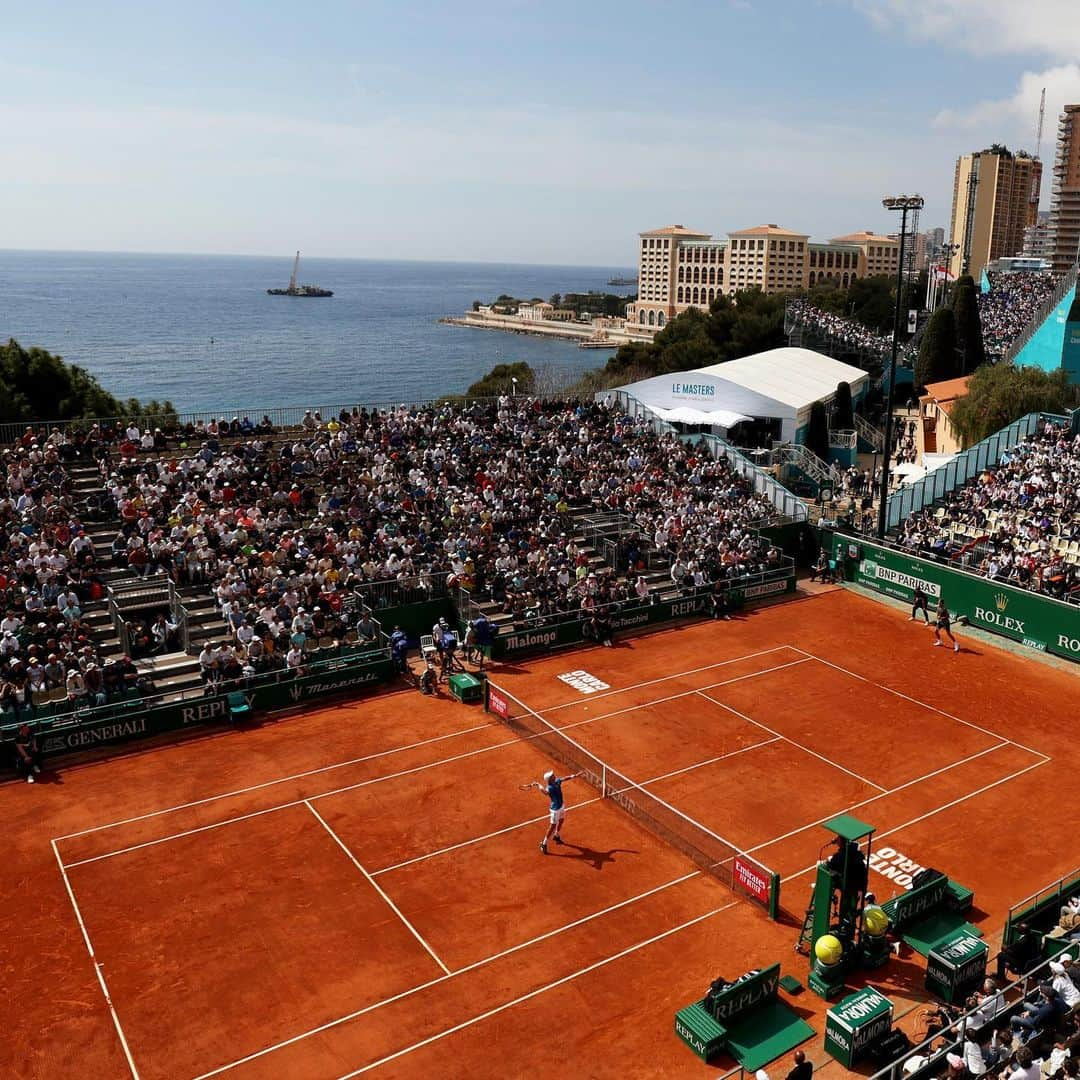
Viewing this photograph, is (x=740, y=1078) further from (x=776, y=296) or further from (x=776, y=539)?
(x=776, y=296)

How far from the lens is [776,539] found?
39.2 metres

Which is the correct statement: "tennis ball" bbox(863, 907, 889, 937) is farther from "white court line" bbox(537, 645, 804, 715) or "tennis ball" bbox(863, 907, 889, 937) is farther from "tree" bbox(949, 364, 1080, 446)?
"tree" bbox(949, 364, 1080, 446)

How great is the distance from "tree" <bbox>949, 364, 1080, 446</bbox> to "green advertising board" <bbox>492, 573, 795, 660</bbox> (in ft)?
61.1

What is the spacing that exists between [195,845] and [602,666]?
13.2 meters

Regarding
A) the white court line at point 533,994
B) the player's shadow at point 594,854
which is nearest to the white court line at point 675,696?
the player's shadow at point 594,854

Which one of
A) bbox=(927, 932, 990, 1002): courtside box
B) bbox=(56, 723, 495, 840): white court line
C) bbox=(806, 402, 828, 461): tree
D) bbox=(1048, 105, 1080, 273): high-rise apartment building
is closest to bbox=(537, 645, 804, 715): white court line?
bbox=(56, 723, 495, 840): white court line

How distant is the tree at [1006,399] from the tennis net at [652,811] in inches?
1279

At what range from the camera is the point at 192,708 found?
24.8 m

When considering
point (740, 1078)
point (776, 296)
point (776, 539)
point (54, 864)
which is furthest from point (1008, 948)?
point (776, 296)

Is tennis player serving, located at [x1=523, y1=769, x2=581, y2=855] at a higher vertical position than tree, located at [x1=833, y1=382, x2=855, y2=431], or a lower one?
lower

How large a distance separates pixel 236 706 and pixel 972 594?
913 inches

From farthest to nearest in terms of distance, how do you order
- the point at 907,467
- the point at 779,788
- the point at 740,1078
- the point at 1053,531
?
1. the point at 907,467
2. the point at 1053,531
3. the point at 779,788
4. the point at 740,1078

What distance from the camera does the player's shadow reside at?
19.1 meters

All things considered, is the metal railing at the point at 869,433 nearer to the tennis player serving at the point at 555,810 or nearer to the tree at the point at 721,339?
the tree at the point at 721,339
